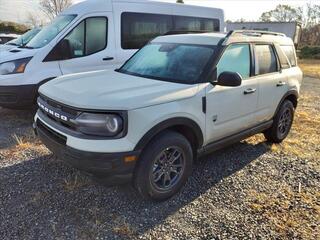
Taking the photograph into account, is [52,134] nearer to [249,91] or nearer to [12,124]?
[249,91]

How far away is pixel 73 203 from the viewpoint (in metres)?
3.42

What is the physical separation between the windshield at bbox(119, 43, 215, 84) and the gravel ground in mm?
1270

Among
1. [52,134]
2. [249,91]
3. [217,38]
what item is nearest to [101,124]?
[52,134]

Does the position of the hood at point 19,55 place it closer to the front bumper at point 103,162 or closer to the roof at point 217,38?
the roof at point 217,38

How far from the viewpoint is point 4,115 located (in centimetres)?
648

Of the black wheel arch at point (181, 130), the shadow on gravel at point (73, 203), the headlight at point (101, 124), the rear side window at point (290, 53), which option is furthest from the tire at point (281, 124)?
the headlight at point (101, 124)

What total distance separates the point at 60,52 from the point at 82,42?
50cm

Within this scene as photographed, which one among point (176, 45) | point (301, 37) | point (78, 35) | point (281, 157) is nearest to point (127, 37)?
point (78, 35)

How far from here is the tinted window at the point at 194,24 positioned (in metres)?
7.88

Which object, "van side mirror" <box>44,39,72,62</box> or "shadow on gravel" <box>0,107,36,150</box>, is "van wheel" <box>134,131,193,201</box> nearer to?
"shadow on gravel" <box>0,107,36,150</box>

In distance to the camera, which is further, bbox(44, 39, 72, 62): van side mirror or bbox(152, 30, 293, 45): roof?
bbox(44, 39, 72, 62): van side mirror

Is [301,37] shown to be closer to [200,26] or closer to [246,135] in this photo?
[200,26]

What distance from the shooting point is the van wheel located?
10.7 ft

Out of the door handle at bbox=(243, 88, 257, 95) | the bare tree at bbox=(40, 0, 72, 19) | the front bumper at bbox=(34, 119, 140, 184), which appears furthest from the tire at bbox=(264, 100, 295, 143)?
the bare tree at bbox=(40, 0, 72, 19)
